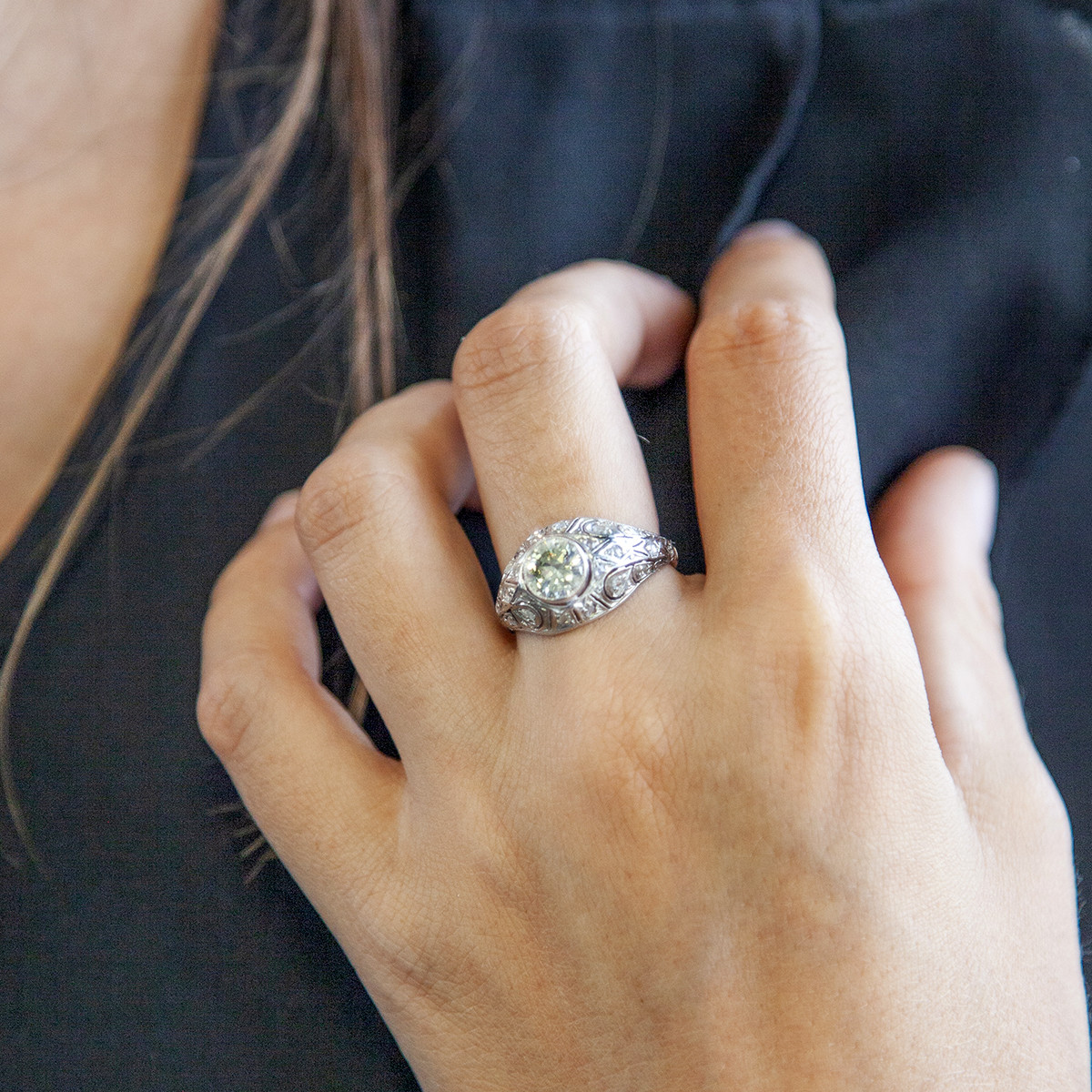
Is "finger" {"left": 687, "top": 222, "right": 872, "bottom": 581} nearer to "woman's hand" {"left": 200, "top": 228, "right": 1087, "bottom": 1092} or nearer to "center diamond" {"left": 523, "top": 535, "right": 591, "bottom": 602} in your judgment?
"woman's hand" {"left": 200, "top": 228, "right": 1087, "bottom": 1092}

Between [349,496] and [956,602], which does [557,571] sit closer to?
[349,496]

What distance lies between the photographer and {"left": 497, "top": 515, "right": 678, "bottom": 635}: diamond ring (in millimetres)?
628

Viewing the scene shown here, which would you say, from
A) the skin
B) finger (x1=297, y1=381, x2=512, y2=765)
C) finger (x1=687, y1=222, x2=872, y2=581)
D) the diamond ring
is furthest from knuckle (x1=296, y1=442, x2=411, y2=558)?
the skin

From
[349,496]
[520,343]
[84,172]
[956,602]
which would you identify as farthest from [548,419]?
[84,172]

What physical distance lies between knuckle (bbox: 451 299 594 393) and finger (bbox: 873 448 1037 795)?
332 millimetres

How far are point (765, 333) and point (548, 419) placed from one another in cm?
18

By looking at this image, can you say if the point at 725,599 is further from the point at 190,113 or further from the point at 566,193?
the point at 190,113

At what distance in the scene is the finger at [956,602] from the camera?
713mm

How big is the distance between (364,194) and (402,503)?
0.41 metres

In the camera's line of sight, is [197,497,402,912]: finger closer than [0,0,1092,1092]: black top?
Yes

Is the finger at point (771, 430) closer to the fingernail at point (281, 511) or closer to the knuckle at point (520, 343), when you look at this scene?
the knuckle at point (520, 343)

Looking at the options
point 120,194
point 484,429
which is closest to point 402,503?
point 484,429

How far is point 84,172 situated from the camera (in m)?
1.03

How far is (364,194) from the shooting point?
3.10 feet
